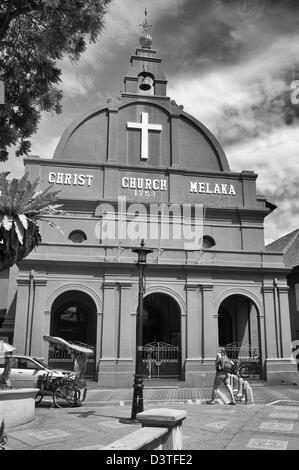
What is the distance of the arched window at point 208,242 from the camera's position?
2764 centimetres

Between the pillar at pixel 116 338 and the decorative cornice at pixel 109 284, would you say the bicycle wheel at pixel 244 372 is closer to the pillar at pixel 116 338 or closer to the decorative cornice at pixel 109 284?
the pillar at pixel 116 338

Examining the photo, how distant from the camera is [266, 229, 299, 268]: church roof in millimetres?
34425

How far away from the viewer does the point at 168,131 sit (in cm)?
2909

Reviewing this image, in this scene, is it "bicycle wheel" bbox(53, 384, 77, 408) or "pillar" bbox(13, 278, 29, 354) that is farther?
"pillar" bbox(13, 278, 29, 354)

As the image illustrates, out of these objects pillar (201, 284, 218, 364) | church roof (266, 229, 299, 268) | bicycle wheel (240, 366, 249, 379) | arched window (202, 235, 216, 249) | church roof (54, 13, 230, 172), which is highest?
church roof (54, 13, 230, 172)

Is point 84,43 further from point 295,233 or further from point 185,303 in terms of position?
point 295,233

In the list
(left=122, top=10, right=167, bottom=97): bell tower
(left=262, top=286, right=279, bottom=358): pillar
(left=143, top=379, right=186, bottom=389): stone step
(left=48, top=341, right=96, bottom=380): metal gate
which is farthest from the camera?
(left=122, top=10, right=167, bottom=97): bell tower

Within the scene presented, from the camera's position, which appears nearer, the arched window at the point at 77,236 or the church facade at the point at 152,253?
the church facade at the point at 152,253

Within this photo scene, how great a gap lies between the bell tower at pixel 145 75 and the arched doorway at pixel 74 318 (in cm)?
1364

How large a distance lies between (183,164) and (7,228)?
707 inches

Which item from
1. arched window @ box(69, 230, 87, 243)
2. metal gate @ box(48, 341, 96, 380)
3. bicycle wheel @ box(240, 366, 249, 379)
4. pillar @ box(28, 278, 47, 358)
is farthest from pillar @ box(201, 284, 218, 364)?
pillar @ box(28, 278, 47, 358)

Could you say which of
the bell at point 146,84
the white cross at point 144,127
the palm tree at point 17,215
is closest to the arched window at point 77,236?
the white cross at point 144,127

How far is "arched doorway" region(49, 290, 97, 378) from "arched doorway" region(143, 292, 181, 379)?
3216 millimetres

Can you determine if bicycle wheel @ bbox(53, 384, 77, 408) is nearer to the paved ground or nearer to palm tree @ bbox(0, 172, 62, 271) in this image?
the paved ground
